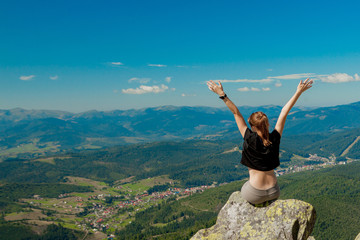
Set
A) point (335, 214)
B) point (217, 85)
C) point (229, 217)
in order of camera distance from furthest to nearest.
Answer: point (335, 214)
point (229, 217)
point (217, 85)

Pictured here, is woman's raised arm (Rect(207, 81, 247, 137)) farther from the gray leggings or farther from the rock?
the rock

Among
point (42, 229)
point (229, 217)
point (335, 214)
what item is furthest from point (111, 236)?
point (229, 217)

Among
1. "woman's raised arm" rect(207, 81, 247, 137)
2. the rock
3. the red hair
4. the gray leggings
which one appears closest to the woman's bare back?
the gray leggings

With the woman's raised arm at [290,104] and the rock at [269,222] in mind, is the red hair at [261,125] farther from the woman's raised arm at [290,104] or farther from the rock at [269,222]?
the rock at [269,222]

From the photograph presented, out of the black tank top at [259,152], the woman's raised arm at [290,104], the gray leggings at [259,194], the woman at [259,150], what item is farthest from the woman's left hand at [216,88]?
the gray leggings at [259,194]

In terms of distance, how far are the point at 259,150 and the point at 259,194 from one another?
2.05 metres

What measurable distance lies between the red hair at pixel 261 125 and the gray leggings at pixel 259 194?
2.07m

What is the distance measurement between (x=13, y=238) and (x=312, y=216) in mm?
221307

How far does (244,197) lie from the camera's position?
1064 centimetres

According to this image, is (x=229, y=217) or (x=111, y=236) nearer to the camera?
(x=229, y=217)

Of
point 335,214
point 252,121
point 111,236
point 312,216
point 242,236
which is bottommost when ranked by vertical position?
point 111,236

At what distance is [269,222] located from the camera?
10.1 metres

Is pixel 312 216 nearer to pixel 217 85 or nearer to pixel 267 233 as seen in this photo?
pixel 267 233

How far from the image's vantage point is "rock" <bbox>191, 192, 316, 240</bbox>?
9.81m
